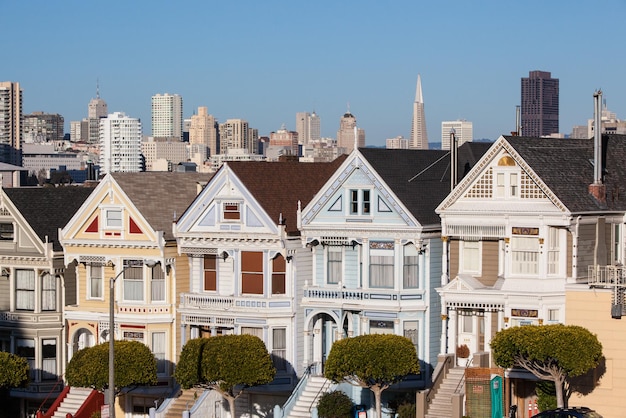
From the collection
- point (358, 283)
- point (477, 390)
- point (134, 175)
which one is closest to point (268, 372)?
point (358, 283)

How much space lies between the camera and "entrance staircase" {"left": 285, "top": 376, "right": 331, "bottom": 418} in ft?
149

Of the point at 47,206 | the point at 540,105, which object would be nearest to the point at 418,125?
the point at 540,105

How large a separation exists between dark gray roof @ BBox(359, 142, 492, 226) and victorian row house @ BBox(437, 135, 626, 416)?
1.50 meters

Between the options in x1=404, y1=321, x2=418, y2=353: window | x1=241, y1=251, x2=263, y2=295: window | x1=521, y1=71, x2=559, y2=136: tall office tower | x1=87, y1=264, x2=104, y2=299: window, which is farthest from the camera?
x1=521, y1=71, x2=559, y2=136: tall office tower

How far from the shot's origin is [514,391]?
4259 cm

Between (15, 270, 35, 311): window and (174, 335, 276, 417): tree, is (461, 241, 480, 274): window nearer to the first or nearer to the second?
(174, 335, 276, 417): tree

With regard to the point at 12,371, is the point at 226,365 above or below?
above

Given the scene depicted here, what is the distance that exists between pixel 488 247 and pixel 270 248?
7530 mm

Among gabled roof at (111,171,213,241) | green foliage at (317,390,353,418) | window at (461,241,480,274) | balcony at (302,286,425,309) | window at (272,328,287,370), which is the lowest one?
green foliage at (317,390,353,418)

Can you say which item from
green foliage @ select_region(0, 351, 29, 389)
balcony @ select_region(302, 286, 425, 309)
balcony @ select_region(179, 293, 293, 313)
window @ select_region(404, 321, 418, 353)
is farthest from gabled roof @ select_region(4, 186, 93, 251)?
window @ select_region(404, 321, 418, 353)

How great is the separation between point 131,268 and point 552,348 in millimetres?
16908

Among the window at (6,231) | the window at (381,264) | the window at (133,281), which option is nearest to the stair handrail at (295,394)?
the window at (381,264)

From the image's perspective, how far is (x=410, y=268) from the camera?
147 ft

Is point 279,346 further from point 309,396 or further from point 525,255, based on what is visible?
point 525,255
